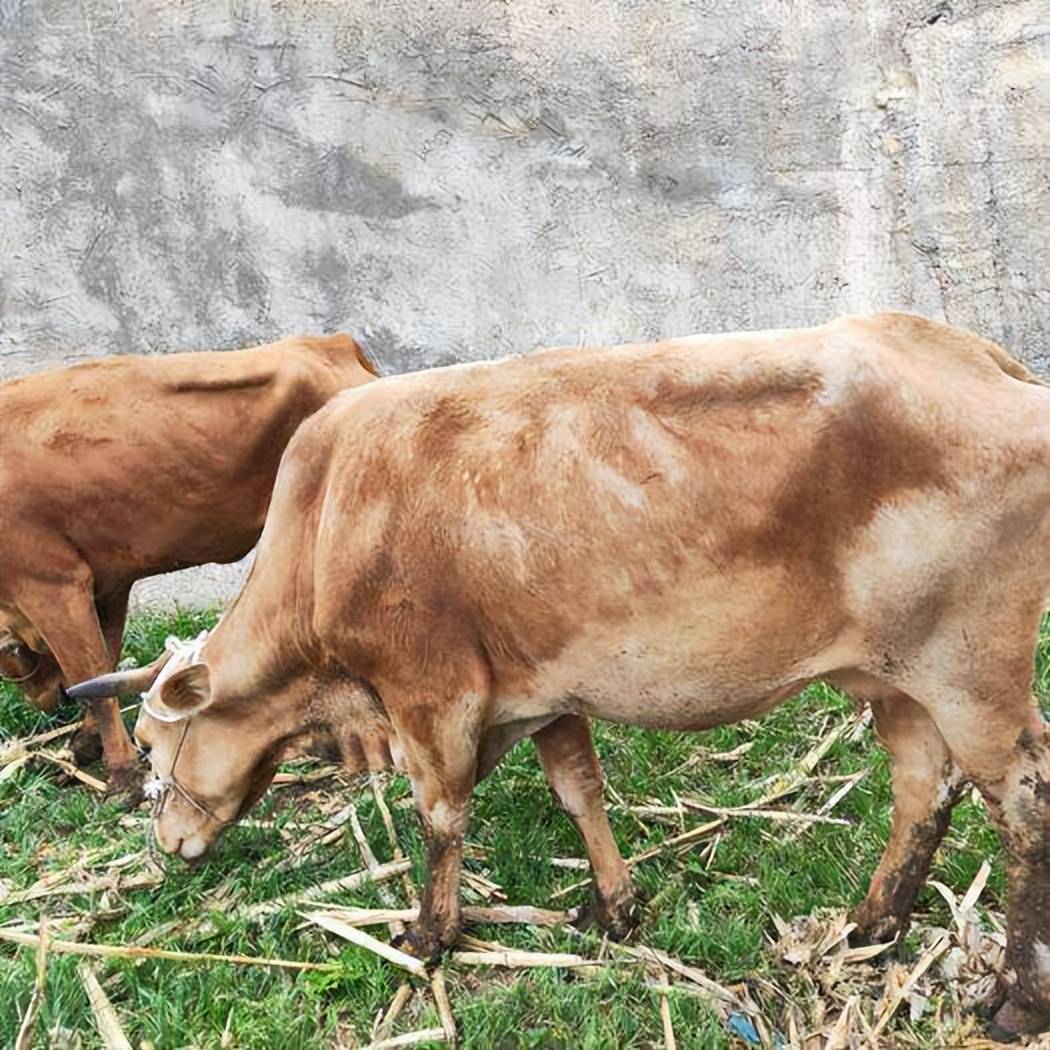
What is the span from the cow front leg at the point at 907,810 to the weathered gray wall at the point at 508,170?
394 centimetres

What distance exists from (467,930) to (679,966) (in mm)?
Answer: 701

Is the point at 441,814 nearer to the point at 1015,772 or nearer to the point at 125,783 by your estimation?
the point at 1015,772

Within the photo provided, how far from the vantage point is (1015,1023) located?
3162mm

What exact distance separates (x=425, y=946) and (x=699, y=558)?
1.64 metres

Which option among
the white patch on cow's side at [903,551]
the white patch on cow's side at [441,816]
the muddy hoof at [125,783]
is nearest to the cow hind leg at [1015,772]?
the white patch on cow's side at [903,551]

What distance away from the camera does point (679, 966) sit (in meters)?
3.62

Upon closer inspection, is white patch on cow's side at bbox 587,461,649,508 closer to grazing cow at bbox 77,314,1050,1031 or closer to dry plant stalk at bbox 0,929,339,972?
grazing cow at bbox 77,314,1050,1031

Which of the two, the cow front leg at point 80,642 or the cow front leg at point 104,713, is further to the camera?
the cow front leg at point 104,713

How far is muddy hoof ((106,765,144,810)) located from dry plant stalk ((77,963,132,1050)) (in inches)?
52.6

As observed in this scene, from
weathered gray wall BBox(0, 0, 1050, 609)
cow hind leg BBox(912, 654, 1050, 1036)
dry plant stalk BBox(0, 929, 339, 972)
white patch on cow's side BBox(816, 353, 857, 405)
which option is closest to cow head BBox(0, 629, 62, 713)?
dry plant stalk BBox(0, 929, 339, 972)

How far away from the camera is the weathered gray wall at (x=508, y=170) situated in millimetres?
6723

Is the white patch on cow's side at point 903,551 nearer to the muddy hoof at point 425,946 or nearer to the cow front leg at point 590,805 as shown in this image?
the cow front leg at point 590,805

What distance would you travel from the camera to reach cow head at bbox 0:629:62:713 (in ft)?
17.6

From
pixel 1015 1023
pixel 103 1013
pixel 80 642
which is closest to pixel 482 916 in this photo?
pixel 103 1013
